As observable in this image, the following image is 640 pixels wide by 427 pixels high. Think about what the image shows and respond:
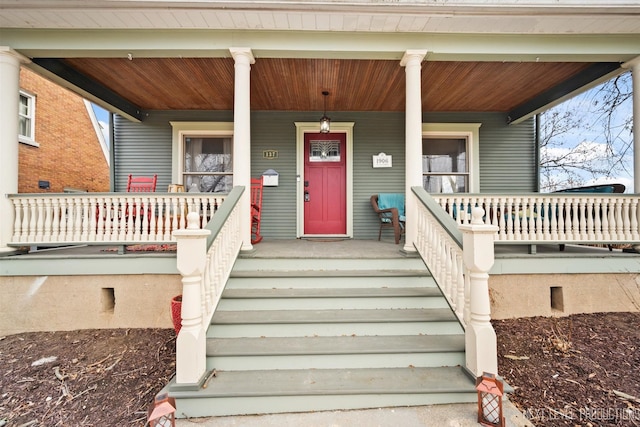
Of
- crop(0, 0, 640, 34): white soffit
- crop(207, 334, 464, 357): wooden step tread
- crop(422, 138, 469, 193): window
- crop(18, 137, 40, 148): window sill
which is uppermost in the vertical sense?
crop(0, 0, 640, 34): white soffit

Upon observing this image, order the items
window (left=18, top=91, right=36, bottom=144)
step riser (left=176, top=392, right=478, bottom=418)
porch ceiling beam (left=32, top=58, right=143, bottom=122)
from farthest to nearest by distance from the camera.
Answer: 1. window (left=18, top=91, right=36, bottom=144)
2. porch ceiling beam (left=32, top=58, right=143, bottom=122)
3. step riser (left=176, top=392, right=478, bottom=418)

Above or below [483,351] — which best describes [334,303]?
above

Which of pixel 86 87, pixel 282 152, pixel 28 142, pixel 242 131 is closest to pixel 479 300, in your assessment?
pixel 242 131

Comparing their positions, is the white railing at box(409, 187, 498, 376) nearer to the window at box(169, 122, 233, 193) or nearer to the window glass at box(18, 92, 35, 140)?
the window at box(169, 122, 233, 193)

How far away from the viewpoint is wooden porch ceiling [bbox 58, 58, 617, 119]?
370cm

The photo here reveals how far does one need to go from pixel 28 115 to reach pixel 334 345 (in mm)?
8680

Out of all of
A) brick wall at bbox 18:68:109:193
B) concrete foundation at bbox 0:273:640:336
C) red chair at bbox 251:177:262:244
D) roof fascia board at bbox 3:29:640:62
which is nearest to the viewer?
concrete foundation at bbox 0:273:640:336

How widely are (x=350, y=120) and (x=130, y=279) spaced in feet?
13.4

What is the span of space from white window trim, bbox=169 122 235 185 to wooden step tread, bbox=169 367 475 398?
4.08 meters

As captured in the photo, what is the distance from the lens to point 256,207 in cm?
439

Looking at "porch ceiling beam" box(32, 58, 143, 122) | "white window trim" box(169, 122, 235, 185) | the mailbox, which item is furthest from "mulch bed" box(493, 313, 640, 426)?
"porch ceiling beam" box(32, 58, 143, 122)

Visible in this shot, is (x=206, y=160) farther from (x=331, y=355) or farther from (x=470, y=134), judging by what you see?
(x=470, y=134)

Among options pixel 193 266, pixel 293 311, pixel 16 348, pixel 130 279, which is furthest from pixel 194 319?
pixel 16 348

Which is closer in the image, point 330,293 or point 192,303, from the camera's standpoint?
point 192,303
